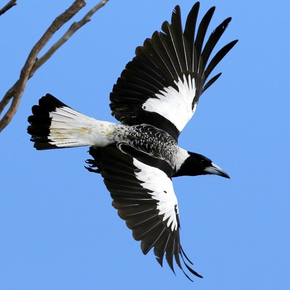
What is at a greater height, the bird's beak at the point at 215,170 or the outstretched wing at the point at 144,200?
the bird's beak at the point at 215,170

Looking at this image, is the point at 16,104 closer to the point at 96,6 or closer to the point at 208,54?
the point at 96,6

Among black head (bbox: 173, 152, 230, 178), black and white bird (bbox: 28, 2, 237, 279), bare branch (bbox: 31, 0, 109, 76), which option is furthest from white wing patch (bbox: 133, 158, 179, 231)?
bare branch (bbox: 31, 0, 109, 76)

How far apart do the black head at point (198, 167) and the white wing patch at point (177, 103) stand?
268 millimetres

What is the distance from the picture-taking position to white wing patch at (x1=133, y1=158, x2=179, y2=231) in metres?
4.20

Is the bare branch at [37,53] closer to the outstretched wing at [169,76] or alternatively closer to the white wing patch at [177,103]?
the outstretched wing at [169,76]

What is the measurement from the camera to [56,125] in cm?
441

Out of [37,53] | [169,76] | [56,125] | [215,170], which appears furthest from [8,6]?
[215,170]

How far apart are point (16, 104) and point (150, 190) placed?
4.05 ft

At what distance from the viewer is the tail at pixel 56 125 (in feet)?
14.4

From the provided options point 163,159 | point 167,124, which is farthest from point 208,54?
point 163,159

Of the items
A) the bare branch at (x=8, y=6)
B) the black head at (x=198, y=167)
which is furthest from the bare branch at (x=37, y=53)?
the black head at (x=198, y=167)

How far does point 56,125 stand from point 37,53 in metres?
0.97

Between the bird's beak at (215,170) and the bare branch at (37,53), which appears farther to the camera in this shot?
the bird's beak at (215,170)

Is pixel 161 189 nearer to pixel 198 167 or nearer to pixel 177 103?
pixel 198 167
